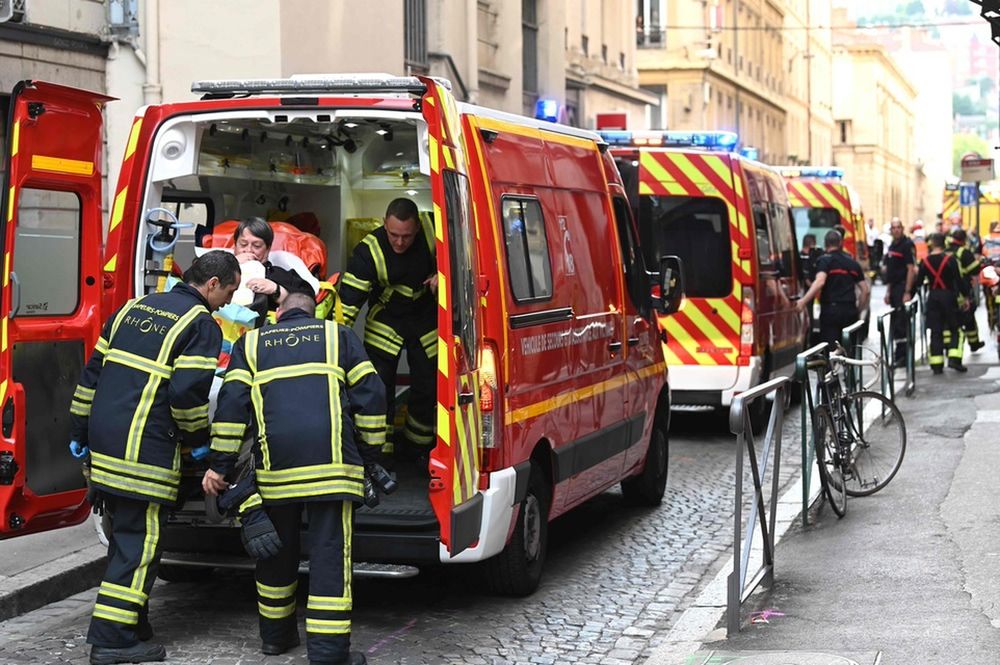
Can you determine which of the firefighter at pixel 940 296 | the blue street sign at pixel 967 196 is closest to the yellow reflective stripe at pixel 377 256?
the firefighter at pixel 940 296

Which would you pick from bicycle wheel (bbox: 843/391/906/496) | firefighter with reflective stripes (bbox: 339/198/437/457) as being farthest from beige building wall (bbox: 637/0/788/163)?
firefighter with reflective stripes (bbox: 339/198/437/457)

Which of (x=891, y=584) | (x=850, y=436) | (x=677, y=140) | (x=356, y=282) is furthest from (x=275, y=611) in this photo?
(x=677, y=140)

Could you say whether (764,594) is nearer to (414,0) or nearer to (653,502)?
(653,502)

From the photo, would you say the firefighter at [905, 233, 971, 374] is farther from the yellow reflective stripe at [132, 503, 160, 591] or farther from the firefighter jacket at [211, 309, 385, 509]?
the yellow reflective stripe at [132, 503, 160, 591]

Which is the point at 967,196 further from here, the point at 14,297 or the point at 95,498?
the point at 95,498

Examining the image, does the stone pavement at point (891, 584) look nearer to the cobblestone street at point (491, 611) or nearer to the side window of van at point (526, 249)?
the cobblestone street at point (491, 611)

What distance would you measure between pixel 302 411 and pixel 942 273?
13253 mm

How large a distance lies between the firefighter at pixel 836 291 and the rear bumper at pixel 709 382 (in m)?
2.12

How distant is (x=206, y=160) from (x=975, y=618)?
4209mm

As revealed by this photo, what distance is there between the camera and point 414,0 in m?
20.2

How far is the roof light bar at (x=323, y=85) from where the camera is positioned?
675cm

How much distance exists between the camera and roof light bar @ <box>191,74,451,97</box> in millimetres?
6750

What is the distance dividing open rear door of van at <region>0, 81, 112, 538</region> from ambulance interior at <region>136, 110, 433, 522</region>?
0.29 m

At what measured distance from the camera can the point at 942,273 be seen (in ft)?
59.3
